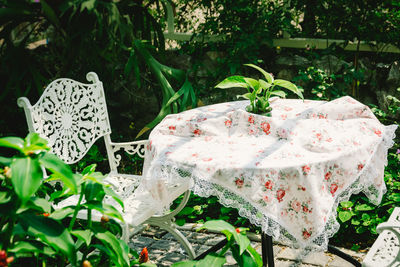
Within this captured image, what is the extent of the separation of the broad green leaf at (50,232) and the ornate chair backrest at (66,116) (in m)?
1.33

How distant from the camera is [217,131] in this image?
2.26 meters

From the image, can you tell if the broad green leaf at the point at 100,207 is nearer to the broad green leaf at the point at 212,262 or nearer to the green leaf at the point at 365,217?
the broad green leaf at the point at 212,262

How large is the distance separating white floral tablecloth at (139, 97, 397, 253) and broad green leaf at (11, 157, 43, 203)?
0.76 m

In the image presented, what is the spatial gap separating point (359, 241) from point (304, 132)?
1.20 metres

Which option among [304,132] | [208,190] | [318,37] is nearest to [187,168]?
[208,190]

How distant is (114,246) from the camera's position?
55.4 inches

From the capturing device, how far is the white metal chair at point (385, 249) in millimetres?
1751

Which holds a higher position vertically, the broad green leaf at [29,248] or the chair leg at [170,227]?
the broad green leaf at [29,248]

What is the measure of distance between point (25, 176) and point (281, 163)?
1.02m

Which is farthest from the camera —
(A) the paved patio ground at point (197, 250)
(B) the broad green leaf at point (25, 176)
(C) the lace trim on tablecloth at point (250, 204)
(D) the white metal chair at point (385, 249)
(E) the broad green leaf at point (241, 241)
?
(A) the paved patio ground at point (197, 250)

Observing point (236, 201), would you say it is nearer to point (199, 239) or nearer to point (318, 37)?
point (199, 239)

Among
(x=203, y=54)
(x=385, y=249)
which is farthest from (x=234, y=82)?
(x=203, y=54)

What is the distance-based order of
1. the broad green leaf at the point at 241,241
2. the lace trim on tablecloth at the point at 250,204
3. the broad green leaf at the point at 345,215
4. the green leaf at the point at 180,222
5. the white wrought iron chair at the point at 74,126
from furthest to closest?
the green leaf at the point at 180,222 < the broad green leaf at the point at 345,215 < the white wrought iron chair at the point at 74,126 < the lace trim on tablecloth at the point at 250,204 < the broad green leaf at the point at 241,241

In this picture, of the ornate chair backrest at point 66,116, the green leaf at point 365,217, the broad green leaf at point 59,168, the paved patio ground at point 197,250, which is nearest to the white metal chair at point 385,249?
the paved patio ground at point 197,250
